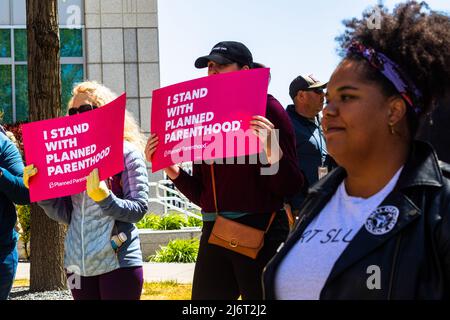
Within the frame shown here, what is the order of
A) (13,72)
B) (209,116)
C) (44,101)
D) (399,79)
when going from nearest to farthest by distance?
(399,79)
(209,116)
(44,101)
(13,72)

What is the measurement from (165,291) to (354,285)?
673cm

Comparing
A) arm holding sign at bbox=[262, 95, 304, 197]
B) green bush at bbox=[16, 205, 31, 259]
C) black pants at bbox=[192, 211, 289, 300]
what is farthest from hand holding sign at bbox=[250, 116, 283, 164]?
green bush at bbox=[16, 205, 31, 259]

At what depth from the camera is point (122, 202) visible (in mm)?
4508

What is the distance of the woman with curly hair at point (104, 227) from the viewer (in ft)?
14.8

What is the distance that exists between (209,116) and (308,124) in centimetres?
246

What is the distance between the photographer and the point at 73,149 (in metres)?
Result: 4.69

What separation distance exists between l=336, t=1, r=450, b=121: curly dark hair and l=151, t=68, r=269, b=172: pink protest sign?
1.60 meters

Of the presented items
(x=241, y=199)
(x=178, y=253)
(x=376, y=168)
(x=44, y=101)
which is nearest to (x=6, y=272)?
(x=241, y=199)

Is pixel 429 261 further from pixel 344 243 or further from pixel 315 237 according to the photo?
pixel 315 237

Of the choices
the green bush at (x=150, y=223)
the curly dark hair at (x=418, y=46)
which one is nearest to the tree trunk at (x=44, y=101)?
the green bush at (x=150, y=223)

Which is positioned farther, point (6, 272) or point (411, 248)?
point (6, 272)

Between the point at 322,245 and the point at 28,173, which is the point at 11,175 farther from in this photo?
the point at 322,245

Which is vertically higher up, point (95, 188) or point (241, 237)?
point (95, 188)

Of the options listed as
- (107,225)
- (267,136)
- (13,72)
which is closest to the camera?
(267,136)
